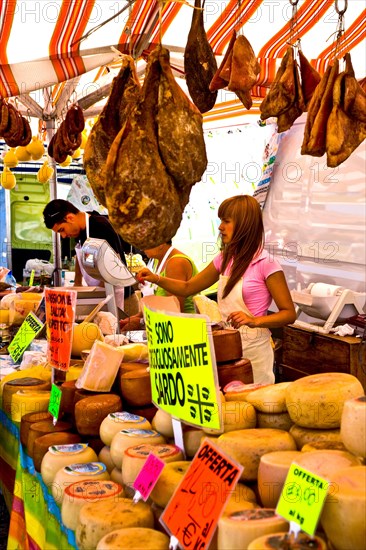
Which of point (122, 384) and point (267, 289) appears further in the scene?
point (267, 289)

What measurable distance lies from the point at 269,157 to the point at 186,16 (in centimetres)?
242

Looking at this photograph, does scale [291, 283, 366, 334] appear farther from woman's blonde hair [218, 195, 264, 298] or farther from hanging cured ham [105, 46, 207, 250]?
hanging cured ham [105, 46, 207, 250]

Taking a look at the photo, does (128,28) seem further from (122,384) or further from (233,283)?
(233,283)

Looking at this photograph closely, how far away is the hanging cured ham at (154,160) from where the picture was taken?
1.40 m

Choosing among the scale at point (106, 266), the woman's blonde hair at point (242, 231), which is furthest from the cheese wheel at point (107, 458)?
the scale at point (106, 266)

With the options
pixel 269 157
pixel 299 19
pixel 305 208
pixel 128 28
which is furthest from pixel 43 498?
pixel 269 157

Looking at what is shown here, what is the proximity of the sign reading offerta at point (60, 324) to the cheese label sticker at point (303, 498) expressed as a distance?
1.39 m

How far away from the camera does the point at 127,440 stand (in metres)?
1.78

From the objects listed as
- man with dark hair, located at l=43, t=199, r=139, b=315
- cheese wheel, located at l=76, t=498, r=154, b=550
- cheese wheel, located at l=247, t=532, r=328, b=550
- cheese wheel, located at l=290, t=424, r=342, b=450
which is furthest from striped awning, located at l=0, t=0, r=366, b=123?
cheese wheel, located at l=247, t=532, r=328, b=550

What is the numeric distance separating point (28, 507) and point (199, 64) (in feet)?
5.40

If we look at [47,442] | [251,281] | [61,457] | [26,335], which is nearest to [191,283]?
[251,281]

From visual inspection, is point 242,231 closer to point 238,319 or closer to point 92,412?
point 238,319

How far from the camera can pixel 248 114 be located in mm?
6520

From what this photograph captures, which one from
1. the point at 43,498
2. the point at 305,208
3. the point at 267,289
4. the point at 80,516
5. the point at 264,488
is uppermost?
the point at 305,208
